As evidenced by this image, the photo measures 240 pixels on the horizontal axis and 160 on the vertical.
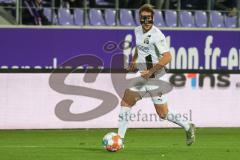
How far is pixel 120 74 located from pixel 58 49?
2.62 meters

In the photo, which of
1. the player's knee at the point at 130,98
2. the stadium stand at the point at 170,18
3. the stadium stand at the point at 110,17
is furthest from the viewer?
the stadium stand at the point at 170,18

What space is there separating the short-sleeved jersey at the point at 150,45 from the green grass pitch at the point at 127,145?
4.91ft

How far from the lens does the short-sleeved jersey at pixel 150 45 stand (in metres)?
11.9

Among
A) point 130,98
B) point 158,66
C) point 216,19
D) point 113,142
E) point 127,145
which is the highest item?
point 216,19

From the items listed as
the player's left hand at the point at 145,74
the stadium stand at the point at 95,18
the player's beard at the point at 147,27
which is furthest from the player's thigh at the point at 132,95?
the stadium stand at the point at 95,18

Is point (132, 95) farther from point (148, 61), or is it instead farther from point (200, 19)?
point (200, 19)

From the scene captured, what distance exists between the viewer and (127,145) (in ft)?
45.7

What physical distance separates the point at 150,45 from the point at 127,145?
2.66 meters

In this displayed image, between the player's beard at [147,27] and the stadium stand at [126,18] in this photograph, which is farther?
the stadium stand at [126,18]

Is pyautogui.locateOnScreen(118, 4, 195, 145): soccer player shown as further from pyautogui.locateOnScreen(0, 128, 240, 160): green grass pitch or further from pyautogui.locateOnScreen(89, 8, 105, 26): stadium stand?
pyautogui.locateOnScreen(89, 8, 105, 26): stadium stand

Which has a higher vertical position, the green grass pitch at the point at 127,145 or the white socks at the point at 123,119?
the white socks at the point at 123,119

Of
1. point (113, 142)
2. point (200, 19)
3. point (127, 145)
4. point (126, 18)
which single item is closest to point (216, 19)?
point (200, 19)

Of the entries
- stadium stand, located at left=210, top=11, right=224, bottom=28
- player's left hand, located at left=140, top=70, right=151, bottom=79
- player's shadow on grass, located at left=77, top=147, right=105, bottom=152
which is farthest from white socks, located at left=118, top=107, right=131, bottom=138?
stadium stand, located at left=210, top=11, right=224, bottom=28

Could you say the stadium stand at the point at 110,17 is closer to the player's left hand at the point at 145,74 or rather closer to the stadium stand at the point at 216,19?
the stadium stand at the point at 216,19
